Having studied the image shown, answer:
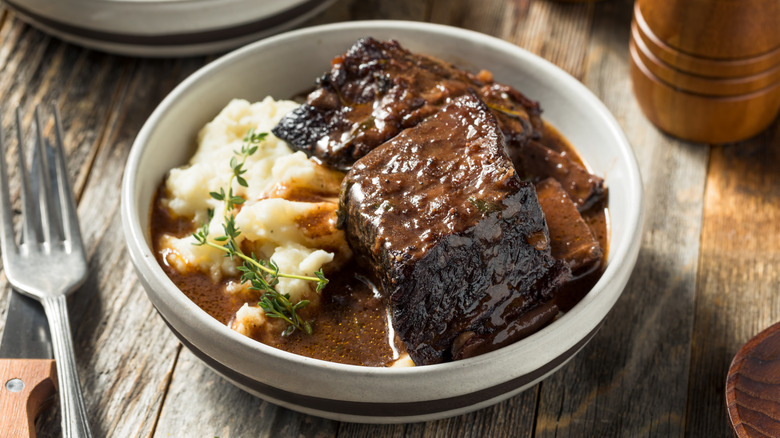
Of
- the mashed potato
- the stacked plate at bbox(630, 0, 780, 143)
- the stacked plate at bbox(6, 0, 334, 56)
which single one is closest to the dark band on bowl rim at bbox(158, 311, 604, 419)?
the mashed potato

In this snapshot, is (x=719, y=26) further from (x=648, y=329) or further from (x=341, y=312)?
(x=341, y=312)

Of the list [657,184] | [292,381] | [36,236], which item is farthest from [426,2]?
[292,381]

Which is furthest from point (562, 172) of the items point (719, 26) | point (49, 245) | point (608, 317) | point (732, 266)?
point (49, 245)

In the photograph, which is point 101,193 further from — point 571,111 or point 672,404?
point 672,404

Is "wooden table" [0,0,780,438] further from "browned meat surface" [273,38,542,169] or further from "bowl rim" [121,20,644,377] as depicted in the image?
"browned meat surface" [273,38,542,169]

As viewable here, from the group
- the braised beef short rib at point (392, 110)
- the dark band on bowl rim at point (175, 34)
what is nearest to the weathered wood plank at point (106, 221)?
the dark band on bowl rim at point (175, 34)

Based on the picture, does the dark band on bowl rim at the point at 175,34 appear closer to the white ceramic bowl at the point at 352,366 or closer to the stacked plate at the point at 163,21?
the stacked plate at the point at 163,21
